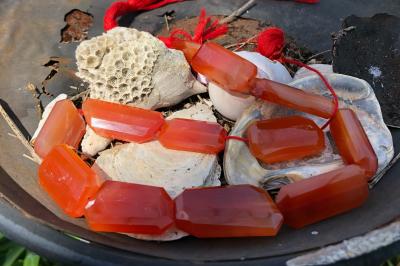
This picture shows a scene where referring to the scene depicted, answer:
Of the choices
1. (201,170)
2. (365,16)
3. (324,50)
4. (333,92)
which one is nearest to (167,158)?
(201,170)

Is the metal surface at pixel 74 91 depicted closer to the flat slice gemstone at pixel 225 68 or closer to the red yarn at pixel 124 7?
the red yarn at pixel 124 7

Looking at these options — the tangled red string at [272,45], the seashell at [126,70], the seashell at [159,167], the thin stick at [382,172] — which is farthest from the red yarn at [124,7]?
the thin stick at [382,172]

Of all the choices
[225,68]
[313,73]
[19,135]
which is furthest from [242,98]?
[19,135]

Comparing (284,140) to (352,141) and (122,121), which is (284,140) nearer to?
(352,141)

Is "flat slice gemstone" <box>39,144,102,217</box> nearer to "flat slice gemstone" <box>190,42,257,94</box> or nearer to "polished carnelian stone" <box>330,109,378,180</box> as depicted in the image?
"flat slice gemstone" <box>190,42,257,94</box>

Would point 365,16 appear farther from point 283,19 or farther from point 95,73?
point 95,73

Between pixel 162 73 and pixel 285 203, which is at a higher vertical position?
pixel 162 73
